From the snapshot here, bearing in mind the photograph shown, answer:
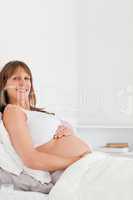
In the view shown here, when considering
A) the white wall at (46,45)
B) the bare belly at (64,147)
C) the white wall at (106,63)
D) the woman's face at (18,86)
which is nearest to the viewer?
the bare belly at (64,147)

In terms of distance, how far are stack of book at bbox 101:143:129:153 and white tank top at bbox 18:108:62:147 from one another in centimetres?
127

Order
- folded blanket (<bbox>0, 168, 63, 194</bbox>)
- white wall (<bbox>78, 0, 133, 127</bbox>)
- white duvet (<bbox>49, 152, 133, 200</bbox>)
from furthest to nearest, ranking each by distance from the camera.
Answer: white wall (<bbox>78, 0, 133, 127</bbox>)
folded blanket (<bbox>0, 168, 63, 194</bbox>)
white duvet (<bbox>49, 152, 133, 200</bbox>)

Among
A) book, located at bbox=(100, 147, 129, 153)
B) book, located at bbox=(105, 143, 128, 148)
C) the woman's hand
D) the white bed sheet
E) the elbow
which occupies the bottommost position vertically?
book, located at bbox=(100, 147, 129, 153)

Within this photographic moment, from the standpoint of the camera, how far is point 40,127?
222 cm

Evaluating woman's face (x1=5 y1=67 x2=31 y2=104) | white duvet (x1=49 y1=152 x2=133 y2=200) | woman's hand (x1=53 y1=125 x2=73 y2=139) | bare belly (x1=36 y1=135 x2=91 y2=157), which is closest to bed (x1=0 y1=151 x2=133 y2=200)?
white duvet (x1=49 y1=152 x2=133 y2=200)

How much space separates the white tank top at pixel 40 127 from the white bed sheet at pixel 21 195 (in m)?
0.35

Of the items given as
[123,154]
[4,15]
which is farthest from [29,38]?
[123,154]

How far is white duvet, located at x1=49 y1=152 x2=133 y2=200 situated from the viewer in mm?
1767

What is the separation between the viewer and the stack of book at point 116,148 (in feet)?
11.3

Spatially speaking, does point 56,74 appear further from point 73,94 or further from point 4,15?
point 4,15

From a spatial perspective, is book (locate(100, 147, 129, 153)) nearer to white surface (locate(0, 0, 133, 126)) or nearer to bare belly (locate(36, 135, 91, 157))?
white surface (locate(0, 0, 133, 126))

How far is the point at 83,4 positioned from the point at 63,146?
5.85ft

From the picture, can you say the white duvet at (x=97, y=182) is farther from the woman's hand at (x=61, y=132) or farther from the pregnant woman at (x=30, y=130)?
the woman's hand at (x=61, y=132)

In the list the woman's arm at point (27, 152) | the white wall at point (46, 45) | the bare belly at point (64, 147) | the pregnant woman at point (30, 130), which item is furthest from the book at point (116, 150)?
the woman's arm at point (27, 152)
